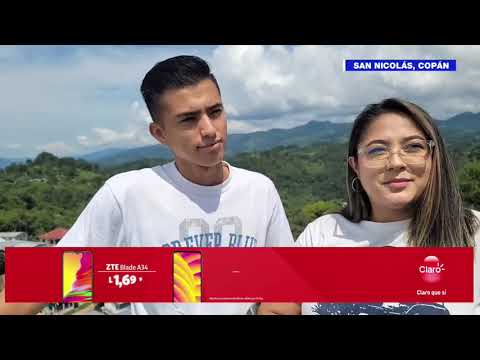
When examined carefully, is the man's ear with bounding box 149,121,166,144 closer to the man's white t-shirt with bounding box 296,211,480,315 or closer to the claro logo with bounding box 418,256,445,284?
the man's white t-shirt with bounding box 296,211,480,315

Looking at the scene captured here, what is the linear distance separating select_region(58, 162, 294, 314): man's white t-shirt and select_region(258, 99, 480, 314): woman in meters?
0.33

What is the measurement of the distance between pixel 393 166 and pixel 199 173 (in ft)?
4.10

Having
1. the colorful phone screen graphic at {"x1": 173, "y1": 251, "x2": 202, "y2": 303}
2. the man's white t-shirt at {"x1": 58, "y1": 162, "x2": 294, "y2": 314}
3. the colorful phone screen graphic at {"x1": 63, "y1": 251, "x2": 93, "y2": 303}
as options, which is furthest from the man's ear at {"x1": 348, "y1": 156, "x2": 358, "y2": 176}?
the colorful phone screen graphic at {"x1": 63, "y1": 251, "x2": 93, "y2": 303}

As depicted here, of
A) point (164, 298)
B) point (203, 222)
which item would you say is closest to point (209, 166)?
point (203, 222)

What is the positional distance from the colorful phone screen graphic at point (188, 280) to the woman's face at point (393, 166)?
126 centimetres

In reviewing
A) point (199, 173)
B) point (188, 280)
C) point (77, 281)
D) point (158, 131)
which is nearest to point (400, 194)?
point (199, 173)

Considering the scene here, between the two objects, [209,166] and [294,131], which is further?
[294,131]

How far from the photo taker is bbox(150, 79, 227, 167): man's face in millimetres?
3416

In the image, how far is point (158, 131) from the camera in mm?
3561

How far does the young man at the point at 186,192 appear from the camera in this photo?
11.3ft

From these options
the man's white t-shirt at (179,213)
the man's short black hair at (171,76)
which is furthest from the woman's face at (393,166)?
the man's short black hair at (171,76)

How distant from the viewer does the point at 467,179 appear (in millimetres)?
3701
